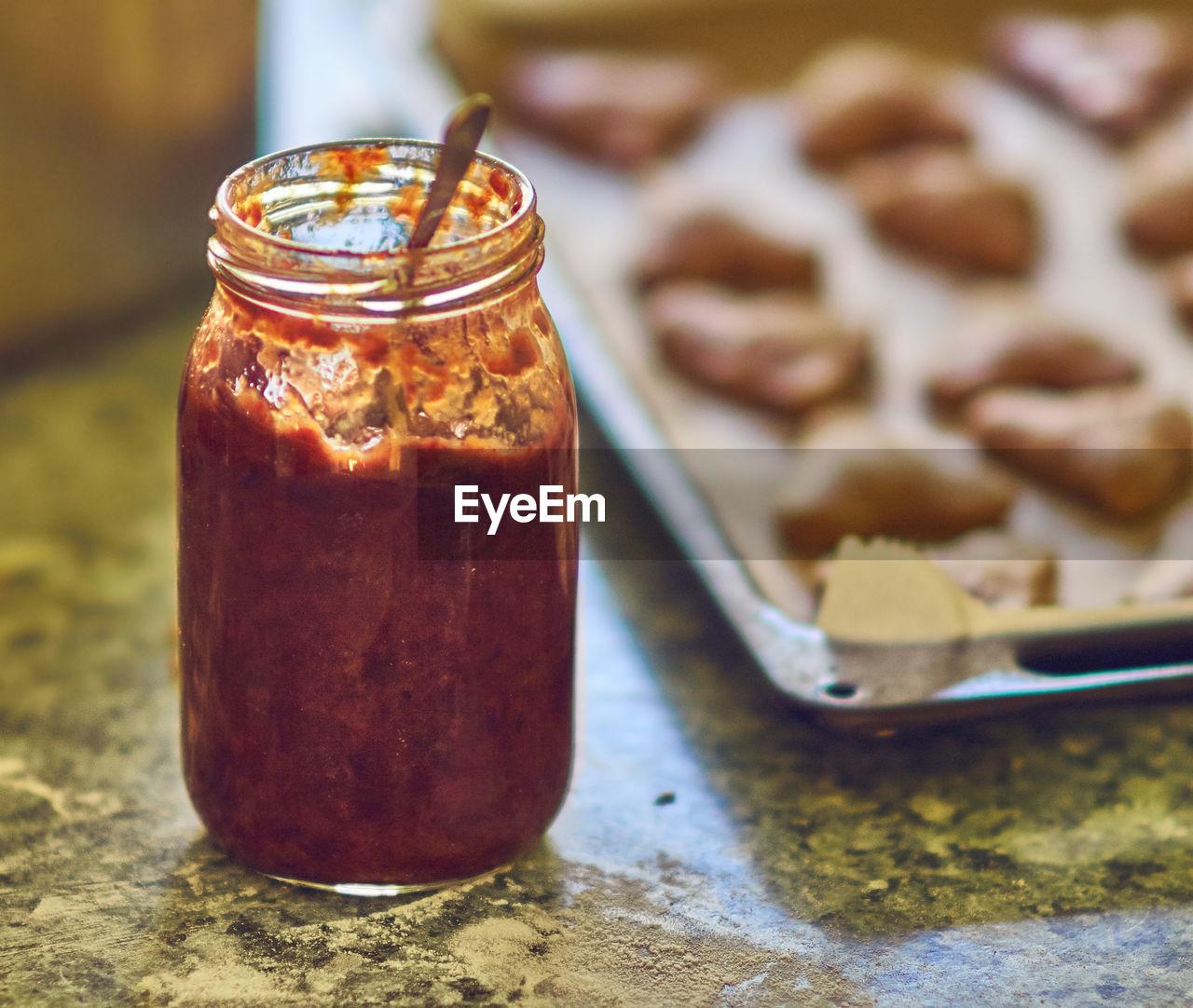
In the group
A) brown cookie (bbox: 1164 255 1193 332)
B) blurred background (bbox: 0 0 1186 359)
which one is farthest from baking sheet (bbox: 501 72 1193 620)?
blurred background (bbox: 0 0 1186 359)

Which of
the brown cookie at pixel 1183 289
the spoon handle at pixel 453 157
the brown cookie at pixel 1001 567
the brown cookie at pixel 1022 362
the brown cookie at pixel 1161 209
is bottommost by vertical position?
the brown cookie at pixel 1001 567

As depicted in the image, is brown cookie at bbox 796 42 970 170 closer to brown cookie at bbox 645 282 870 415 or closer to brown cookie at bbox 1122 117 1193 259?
brown cookie at bbox 1122 117 1193 259

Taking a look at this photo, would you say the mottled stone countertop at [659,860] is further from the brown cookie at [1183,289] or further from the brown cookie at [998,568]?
the brown cookie at [1183,289]

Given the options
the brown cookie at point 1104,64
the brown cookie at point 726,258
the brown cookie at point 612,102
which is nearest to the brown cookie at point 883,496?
the brown cookie at point 726,258

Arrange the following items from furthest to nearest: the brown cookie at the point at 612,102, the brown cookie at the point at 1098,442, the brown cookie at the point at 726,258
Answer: the brown cookie at the point at 612,102 → the brown cookie at the point at 726,258 → the brown cookie at the point at 1098,442

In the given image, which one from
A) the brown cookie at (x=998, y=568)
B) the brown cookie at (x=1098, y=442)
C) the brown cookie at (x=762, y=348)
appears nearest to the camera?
the brown cookie at (x=998, y=568)

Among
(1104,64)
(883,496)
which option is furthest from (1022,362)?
(1104,64)

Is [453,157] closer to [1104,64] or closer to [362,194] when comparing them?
[362,194]
